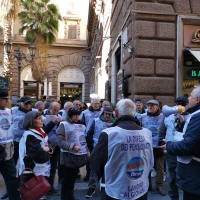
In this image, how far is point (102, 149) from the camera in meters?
2.73

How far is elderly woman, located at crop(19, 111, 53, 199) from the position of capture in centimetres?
361

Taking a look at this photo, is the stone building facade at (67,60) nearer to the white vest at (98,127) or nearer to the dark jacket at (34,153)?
the white vest at (98,127)

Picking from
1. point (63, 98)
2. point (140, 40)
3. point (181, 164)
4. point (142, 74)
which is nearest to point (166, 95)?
point (142, 74)

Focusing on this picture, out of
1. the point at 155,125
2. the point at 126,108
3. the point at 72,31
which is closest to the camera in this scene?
the point at 126,108

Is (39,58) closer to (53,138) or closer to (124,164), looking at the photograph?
→ (53,138)

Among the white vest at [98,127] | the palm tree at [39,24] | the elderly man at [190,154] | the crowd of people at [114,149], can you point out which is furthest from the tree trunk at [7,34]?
the elderly man at [190,154]

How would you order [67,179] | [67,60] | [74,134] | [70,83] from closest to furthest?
[74,134] → [67,179] → [67,60] → [70,83]

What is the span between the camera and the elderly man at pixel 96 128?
5095 mm

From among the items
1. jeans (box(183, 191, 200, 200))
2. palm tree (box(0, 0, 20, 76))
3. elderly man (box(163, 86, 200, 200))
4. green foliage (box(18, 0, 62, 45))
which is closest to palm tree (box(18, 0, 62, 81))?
green foliage (box(18, 0, 62, 45))

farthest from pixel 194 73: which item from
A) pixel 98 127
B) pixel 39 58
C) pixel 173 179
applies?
pixel 39 58

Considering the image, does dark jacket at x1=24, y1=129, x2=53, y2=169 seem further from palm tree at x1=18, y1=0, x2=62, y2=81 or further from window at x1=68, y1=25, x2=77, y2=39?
window at x1=68, y1=25, x2=77, y2=39

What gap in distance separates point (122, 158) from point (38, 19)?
24.1 metres

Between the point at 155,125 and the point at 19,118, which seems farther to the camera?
the point at 155,125

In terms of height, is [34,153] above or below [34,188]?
above
